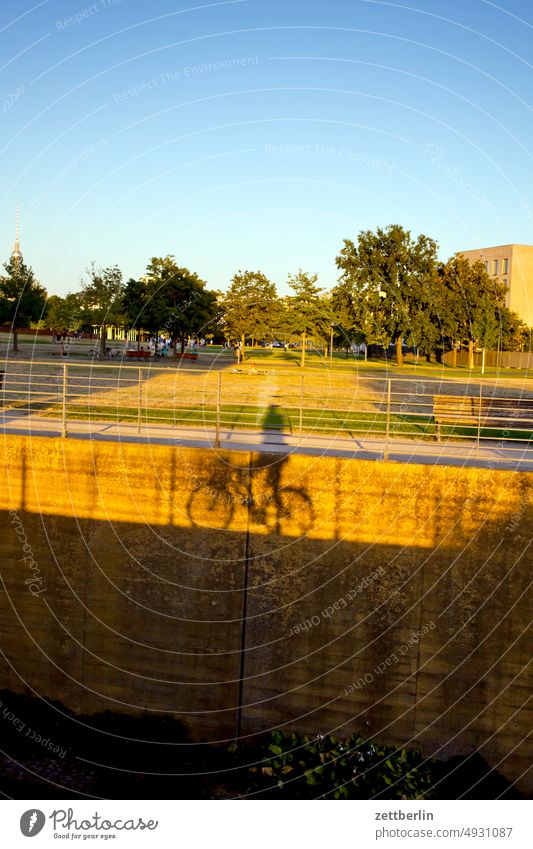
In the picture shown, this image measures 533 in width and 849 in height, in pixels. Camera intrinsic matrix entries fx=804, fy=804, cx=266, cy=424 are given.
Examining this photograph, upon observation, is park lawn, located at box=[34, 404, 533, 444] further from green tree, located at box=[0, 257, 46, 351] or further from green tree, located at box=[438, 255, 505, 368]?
green tree, located at box=[0, 257, 46, 351]

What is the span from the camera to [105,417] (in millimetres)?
18328

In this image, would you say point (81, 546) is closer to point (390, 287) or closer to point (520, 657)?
point (520, 657)

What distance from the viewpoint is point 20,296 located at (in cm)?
6134

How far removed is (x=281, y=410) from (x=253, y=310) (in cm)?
2163

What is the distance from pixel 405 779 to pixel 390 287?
44.8m

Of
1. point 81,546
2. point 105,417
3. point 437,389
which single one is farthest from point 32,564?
point 437,389

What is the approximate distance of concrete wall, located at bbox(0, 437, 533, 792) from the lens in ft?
37.6

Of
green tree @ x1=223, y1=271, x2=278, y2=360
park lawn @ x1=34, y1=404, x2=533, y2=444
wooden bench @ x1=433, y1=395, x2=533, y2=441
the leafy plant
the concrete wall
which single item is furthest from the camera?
green tree @ x1=223, y1=271, x2=278, y2=360

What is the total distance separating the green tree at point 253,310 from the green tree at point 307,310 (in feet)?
7.93

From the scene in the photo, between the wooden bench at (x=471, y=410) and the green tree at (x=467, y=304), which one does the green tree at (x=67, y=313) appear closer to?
the green tree at (x=467, y=304)

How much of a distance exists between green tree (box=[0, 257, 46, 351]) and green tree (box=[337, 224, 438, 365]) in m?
25.1

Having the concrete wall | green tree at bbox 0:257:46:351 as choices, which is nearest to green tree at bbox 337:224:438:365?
green tree at bbox 0:257:46:351
